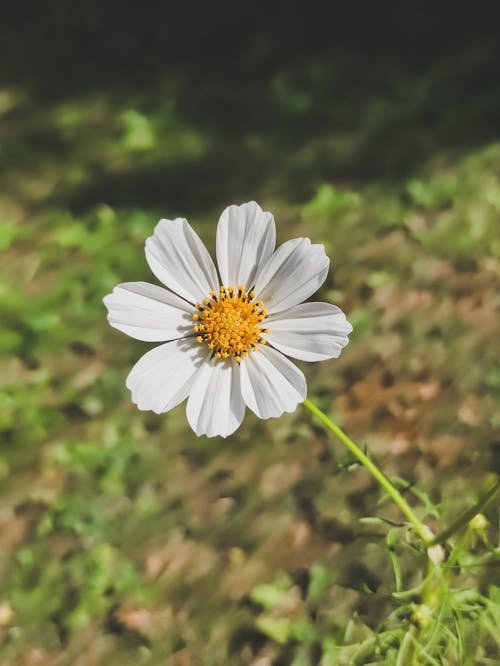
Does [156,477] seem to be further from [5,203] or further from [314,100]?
[314,100]

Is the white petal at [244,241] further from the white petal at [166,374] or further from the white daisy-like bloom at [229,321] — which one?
the white petal at [166,374]

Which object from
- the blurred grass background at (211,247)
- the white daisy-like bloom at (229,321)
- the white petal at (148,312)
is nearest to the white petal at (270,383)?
the white daisy-like bloom at (229,321)

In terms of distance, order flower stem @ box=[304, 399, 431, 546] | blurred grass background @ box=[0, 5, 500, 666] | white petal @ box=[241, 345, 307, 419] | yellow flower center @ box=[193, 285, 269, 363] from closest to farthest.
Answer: flower stem @ box=[304, 399, 431, 546], white petal @ box=[241, 345, 307, 419], yellow flower center @ box=[193, 285, 269, 363], blurred grass background @ box=[0, 5, 500, 666]

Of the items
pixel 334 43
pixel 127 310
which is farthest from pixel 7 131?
pixel 127 310

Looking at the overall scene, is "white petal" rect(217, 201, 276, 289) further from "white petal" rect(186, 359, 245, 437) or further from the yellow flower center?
"white petal" rect(186, 359, 245, 437)

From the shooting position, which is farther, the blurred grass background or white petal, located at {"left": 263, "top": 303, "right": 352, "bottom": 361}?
the blurred grass background

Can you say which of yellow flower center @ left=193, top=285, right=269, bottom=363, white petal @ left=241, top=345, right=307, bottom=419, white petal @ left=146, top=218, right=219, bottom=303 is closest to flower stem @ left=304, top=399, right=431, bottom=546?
white petal @ left=241, top=345, right=307, bottom=419

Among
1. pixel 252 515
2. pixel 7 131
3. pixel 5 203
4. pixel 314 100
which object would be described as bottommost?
pixel 252 515
